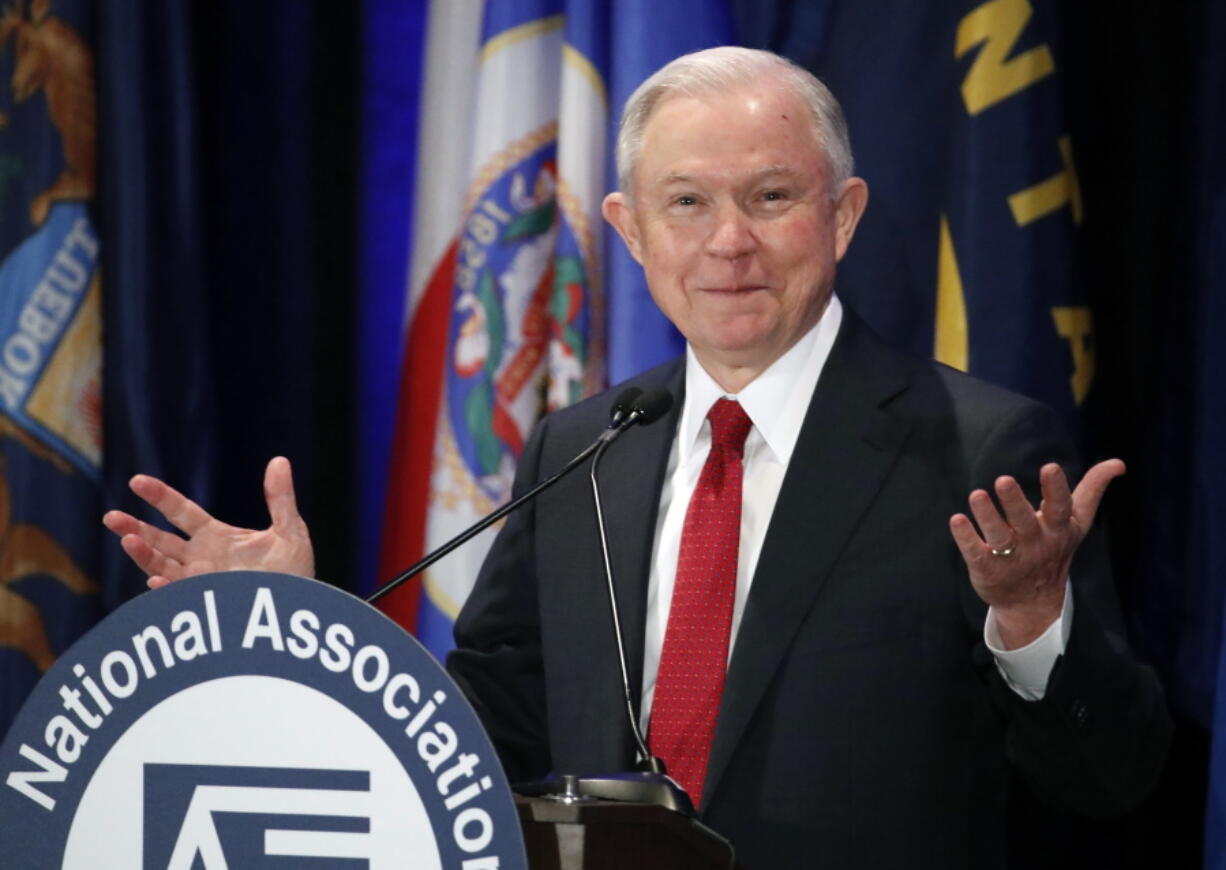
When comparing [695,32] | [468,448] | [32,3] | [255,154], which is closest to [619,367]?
[468,448]

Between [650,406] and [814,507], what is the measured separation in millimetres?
289

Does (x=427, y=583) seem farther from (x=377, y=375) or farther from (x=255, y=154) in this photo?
(x=255, y=154)

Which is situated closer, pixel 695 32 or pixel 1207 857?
pixel 1207 857

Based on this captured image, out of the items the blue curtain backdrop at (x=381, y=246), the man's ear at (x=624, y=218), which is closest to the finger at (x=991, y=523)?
the man's ear at (x=624, y=218)

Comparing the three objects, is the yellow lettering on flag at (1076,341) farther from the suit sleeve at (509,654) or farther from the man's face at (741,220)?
the suit sleeve at (509,654)

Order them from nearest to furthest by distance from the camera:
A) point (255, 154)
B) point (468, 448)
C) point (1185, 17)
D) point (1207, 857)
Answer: point (1207, 857) → point (1185, 17) → point (468, 448) → point (255, 154)

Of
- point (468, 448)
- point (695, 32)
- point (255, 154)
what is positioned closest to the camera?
point (695, 32)

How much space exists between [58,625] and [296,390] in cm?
72

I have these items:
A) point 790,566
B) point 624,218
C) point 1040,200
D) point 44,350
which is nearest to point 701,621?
point 790,566

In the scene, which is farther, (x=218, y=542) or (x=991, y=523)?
(x=218, y=542)

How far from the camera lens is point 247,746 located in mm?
1357

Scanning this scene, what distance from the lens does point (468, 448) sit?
3.24 metres

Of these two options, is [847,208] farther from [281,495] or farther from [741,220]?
[281,495]

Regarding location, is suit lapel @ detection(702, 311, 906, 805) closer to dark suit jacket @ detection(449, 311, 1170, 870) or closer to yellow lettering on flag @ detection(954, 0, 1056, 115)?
dark suit jacket @ detection(449, 311, 1170, 870)
